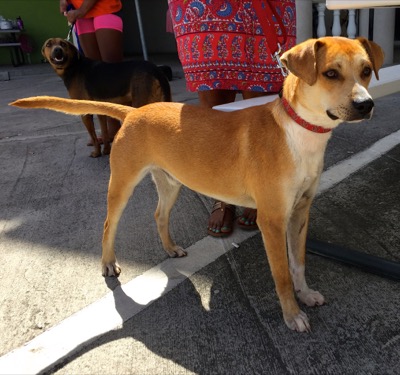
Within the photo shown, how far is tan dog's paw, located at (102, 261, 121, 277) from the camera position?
2.57 metres

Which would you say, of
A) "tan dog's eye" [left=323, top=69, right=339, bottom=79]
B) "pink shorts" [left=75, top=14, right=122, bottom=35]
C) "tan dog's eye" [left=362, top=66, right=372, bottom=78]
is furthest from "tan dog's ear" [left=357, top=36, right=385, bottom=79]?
"pink shorts" [left=75, top=14, right=122, bottom=35]

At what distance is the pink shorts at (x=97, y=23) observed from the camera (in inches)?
191

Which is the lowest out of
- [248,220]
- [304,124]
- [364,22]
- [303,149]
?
[248,220]

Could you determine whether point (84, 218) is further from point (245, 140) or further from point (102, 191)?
point (245, 140)

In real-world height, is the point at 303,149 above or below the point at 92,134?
above

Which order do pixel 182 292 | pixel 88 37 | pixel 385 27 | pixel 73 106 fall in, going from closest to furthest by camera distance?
pixel 182 292 < pixel 73 106 < pixel 88 37 < pixel 385 27

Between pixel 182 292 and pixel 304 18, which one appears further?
pixel 304 18

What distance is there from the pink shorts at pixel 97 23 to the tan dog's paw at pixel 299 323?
4.05 meters

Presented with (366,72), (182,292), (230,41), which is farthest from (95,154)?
(366,72)

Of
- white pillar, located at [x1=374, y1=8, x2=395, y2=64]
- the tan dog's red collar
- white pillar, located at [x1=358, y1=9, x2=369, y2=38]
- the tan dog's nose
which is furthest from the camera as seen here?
white pillar, located at [x1=358, y1=9, x2=369, y2=38]

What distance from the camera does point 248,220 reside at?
3.03 m

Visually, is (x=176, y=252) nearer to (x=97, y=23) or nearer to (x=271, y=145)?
(x=271, y=145)

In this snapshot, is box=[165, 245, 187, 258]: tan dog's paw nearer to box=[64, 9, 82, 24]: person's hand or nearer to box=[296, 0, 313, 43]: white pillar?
box=[64, 9, 82, 24]: person's hand

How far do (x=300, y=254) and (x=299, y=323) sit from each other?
1.26 feet
